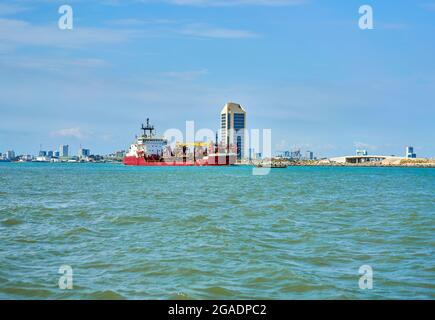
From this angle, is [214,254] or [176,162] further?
[176,162]

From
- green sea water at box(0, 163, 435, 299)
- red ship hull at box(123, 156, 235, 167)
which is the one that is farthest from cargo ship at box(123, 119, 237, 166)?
green sea water at box(0, 163, 435, 299)

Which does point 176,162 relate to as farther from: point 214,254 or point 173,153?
point 214,254

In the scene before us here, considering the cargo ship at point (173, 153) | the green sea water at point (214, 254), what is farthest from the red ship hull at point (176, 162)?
the green sea water at point (214, 254)

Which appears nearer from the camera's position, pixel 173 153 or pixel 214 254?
pixel 214 254

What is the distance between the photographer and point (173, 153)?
156m

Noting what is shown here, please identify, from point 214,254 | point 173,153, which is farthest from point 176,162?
point 214,254

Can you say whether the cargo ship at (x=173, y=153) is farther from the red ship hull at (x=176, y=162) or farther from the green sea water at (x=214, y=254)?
the green sea water at (x=214, y=254)

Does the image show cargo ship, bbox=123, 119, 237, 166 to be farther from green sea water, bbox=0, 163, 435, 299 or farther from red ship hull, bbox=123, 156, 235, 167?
green sea water, bbox=0, 163, 435, 299

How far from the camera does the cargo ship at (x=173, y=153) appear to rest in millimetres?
148375

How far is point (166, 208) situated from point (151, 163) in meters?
123

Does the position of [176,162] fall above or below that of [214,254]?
above

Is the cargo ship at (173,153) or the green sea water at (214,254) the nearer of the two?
the green sea water at (214,254)

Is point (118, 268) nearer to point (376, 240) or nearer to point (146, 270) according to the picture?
point (146, 270)
